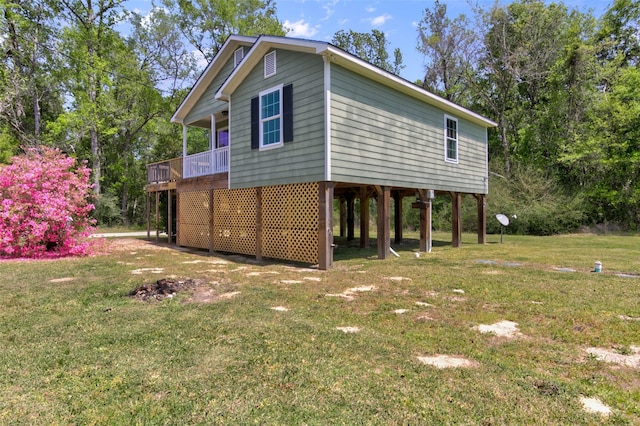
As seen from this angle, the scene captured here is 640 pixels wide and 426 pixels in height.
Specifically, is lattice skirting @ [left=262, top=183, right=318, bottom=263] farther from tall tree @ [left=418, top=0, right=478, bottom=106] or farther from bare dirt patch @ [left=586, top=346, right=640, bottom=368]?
tall tree @ [left=418, top=0, right=478, bottom=106]

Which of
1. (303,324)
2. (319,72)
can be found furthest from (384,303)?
(319,72)

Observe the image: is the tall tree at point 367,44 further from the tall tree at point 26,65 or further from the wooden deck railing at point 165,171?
the wooden deck railing at point 165,171

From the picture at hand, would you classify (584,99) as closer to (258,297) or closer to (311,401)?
(258,297)

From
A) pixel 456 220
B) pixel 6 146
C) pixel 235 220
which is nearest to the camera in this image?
pixel 235 220

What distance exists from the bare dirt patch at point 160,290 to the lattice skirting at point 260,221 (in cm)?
349

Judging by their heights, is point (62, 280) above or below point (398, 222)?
below

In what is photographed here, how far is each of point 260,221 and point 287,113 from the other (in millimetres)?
2969

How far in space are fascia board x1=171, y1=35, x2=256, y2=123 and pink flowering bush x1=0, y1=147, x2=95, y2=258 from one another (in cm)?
453

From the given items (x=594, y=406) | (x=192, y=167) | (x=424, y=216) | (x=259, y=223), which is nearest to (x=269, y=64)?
(x=259, y=223)

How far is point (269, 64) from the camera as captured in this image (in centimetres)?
939

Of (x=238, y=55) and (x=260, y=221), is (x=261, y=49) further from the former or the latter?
(x=260, y=221)

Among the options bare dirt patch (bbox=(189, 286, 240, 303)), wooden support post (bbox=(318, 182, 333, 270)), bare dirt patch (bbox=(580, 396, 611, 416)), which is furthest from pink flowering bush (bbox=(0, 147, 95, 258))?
bare dirt patch (bbox=(580, 396, 611, 416))

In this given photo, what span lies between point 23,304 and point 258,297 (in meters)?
3.13

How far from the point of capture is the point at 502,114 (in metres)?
23.9
